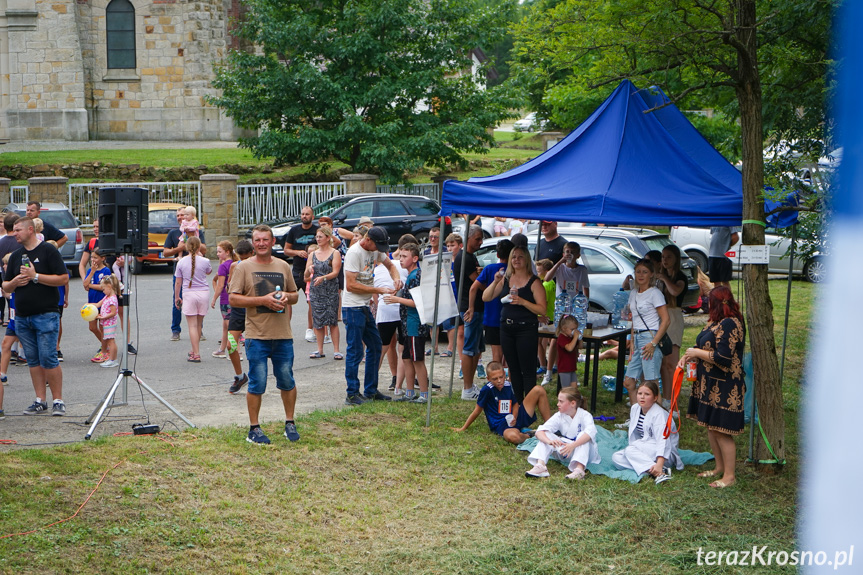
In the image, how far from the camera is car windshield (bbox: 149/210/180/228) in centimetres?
1962

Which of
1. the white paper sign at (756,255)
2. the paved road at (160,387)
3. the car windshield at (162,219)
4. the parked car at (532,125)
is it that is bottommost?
the paved road at (160,387)

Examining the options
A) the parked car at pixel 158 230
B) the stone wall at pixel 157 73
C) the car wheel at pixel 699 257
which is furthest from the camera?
the stone wall at pixel 157 73

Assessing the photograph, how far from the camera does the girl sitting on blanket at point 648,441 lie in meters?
6.79

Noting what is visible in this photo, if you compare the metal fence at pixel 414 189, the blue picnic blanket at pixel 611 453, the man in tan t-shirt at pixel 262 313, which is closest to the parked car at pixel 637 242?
the blue picnic blanket at pixel 611 453

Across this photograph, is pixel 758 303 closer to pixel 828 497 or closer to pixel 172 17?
pixel 828 497

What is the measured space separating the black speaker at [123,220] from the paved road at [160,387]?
163cm

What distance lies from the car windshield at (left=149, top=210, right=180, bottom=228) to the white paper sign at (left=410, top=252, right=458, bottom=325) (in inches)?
481

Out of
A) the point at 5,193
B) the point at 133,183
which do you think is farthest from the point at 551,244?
the point at 5,193

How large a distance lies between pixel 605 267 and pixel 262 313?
7422 mm

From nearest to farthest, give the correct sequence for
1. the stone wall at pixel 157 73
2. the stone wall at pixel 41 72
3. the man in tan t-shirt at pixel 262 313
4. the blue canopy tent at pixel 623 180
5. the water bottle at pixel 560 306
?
1. the man in tan t-shirt at pixel 262 313
2. the blue canopy tent at pixel 623 180
3. the water bottle at pixel 560 306
4. the stone wall at pixel 41 72
5. the stone wall at pixel 157 73

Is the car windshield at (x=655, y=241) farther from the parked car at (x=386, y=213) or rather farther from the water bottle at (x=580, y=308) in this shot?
the parked car at (x=386, y=213)

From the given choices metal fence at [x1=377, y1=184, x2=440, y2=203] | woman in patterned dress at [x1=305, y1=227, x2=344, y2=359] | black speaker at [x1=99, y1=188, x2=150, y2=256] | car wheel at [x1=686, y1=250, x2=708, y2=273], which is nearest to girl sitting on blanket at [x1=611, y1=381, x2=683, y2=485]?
woman in patterned dress at [x1=305, y1=227, x2=344, y2=359]

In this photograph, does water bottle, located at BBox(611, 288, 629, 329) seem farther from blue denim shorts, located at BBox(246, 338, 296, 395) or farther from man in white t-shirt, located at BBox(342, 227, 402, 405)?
blue denim shorts, located at BBox(246, 338, 296, 395)

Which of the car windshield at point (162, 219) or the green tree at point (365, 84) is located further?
the green tree at point (365, 84)
